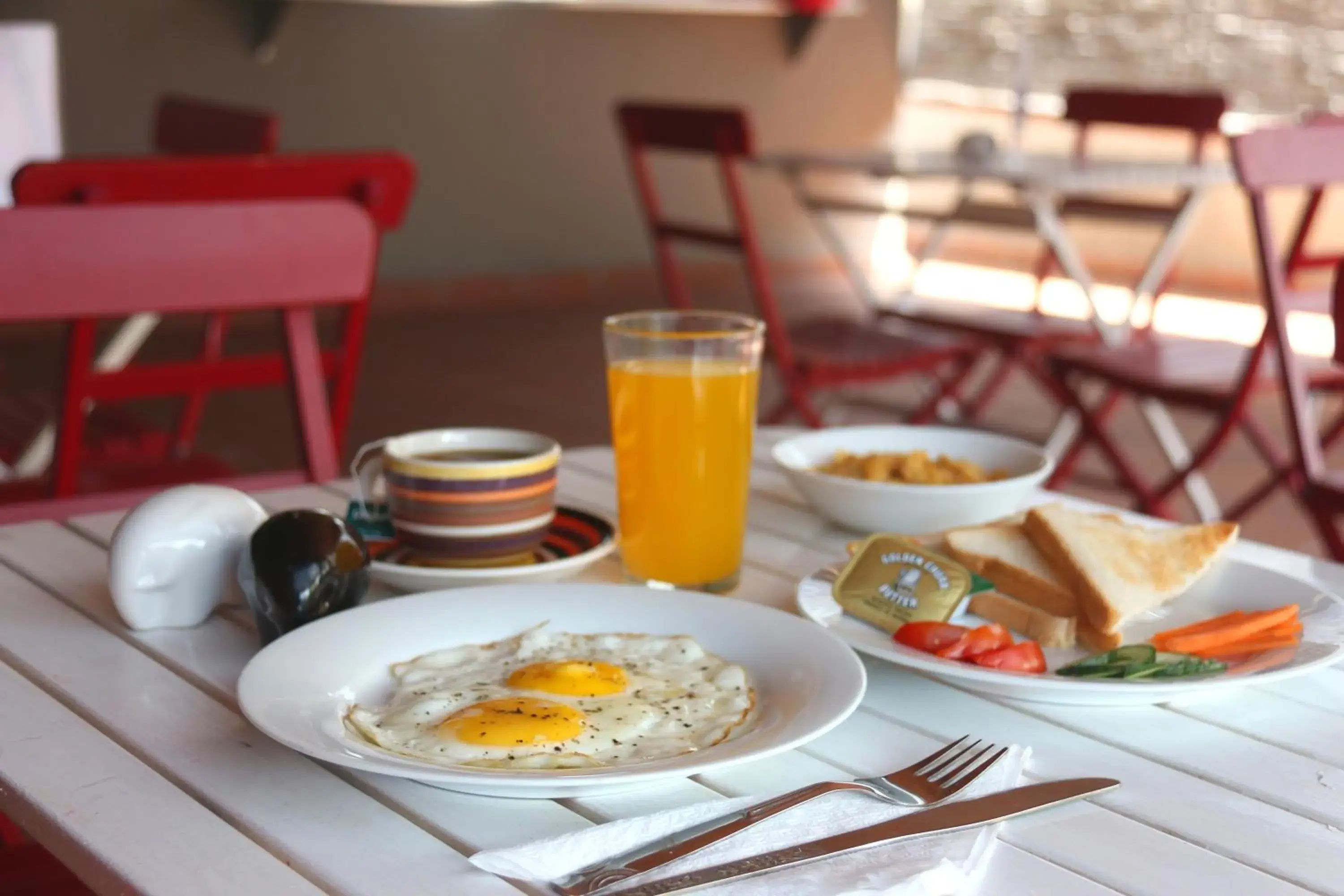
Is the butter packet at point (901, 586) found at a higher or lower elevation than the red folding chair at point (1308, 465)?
higher

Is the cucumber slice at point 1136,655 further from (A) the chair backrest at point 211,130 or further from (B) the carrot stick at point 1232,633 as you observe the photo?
(A) the chair backrest at point 211,130

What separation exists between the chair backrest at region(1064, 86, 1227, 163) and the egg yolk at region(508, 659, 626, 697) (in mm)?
3248

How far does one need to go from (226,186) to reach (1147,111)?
2.57 m

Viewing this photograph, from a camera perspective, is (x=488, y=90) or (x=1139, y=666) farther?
(x=488, y=90)

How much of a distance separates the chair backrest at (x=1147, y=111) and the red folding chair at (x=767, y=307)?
33.9 inches

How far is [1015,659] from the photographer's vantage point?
2.79 feet

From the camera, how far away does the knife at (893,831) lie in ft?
1.98

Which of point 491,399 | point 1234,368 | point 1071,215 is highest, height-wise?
point 1071,215

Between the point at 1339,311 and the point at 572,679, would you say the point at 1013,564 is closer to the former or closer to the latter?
the point at 572,679

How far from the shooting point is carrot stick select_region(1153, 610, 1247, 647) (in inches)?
35.2

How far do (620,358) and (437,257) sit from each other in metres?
5.25

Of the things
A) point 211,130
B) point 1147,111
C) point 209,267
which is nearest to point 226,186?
point 209,267

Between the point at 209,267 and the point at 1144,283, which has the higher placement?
the point at 209,267

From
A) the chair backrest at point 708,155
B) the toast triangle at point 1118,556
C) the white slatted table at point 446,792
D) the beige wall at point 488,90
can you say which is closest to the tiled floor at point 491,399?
the beige wall at point 488,90
